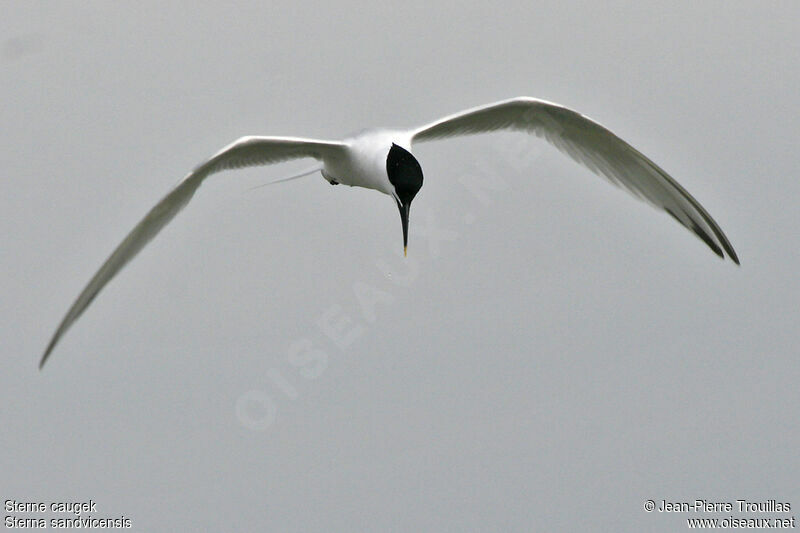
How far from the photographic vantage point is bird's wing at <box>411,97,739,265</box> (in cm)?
686

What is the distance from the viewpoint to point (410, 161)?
20.7 ft

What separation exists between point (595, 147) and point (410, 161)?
5.04ft

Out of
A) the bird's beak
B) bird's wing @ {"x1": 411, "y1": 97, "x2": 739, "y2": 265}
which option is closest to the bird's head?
the bird's beak

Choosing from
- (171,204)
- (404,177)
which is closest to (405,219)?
(404,177)

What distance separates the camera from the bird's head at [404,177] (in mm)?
6277

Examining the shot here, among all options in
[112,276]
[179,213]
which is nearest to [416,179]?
[179,213]

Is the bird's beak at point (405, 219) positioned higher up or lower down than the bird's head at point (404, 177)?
lower down

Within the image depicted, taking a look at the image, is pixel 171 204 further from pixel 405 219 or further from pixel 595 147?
pixel 595 147

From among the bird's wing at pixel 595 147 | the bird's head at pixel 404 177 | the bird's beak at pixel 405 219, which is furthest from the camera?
the bird's wing at pixel 595 147

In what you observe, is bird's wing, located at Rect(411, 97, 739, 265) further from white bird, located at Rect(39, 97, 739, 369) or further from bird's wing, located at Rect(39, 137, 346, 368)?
bird's wing, located at Rect(39, 137, 346, 368)

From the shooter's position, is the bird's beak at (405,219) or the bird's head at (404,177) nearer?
the bird's head at (404,177)

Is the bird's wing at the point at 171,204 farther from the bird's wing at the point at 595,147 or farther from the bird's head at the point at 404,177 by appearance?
the bird's wing at the point at 595,147

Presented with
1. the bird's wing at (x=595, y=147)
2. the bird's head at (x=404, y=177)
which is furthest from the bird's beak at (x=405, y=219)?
the bird's wing at (x=595, y=147)

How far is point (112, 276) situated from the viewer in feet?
21.1
